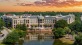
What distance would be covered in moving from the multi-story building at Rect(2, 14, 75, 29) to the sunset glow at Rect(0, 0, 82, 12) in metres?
1.12

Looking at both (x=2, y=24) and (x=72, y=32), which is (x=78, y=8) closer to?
(x=72, y=32)

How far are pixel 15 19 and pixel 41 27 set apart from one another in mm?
1072

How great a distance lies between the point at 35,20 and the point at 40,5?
178 cm

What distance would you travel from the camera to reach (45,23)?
29.6 ft

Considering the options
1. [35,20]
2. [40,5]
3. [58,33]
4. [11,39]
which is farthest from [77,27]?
[11,39]

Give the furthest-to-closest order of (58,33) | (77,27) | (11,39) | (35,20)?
(35,20) < (77,27) < (58,33) < (11,39)

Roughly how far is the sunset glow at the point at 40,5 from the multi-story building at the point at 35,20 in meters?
1.12

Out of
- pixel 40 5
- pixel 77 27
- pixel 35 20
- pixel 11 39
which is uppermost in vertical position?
pixel 40 5

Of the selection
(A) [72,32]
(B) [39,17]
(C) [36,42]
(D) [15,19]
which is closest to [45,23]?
(B) [39,17]

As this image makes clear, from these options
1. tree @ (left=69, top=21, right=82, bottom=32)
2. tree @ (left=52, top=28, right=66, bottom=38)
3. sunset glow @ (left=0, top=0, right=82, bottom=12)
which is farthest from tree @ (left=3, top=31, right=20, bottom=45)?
tree @ (left=69, top=21, right=82, bottom=32)

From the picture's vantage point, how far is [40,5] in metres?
7.52

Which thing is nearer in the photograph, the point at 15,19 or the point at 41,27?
the point at 41,27

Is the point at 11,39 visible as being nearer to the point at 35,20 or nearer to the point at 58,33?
the point at 58,33

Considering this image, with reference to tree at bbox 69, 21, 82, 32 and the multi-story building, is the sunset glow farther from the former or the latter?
the multi-story building
